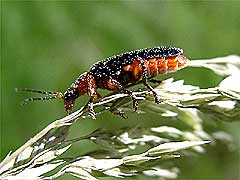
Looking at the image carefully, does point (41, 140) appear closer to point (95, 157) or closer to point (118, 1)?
point (95, 157)

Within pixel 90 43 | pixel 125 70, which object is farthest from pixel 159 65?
pixel 90 43

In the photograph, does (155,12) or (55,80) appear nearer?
(55,80)

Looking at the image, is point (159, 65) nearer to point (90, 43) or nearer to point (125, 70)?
point (125, 70)

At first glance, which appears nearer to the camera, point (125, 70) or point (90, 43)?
point (125, 70)

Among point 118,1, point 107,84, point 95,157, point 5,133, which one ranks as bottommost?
point 5,133

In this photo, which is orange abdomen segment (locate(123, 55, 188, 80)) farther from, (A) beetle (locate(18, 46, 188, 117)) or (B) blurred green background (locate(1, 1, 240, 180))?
(B) blurred green background (locate(1, 1, 240, 180))

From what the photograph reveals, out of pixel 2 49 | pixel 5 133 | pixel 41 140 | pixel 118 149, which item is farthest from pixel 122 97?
pixel 2 49

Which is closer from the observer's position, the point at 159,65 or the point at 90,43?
the point at 159,65
